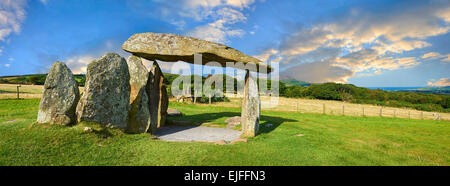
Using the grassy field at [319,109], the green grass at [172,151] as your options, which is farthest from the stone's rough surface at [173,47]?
the grassy field at [319,109]

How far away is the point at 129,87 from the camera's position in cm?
742

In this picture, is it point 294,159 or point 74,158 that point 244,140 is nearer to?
point 294,159

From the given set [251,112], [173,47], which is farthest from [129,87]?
[251,112]

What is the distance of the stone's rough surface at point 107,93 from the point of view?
21.6 feet

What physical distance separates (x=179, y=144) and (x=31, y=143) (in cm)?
380

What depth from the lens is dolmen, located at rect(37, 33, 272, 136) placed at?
21.1 feet

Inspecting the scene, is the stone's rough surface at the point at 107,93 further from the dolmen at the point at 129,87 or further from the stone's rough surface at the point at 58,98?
the stone's rough surface at the point at 58,98

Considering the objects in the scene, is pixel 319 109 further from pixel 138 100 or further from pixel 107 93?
pixel 107 93

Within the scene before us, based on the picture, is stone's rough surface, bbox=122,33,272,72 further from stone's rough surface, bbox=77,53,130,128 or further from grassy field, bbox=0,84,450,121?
grassy field, bbox=0,84,450,121

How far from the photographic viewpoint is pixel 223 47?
324 inches

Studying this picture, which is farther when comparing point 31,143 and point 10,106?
point 10,106

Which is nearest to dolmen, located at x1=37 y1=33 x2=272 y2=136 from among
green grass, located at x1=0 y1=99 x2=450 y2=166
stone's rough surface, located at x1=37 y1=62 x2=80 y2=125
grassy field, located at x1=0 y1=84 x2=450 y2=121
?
stone's rough surface, located at x1=37 y1=62 x2=80 y2=125

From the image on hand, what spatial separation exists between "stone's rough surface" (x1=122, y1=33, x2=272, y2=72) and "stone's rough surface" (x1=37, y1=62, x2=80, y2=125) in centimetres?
233
